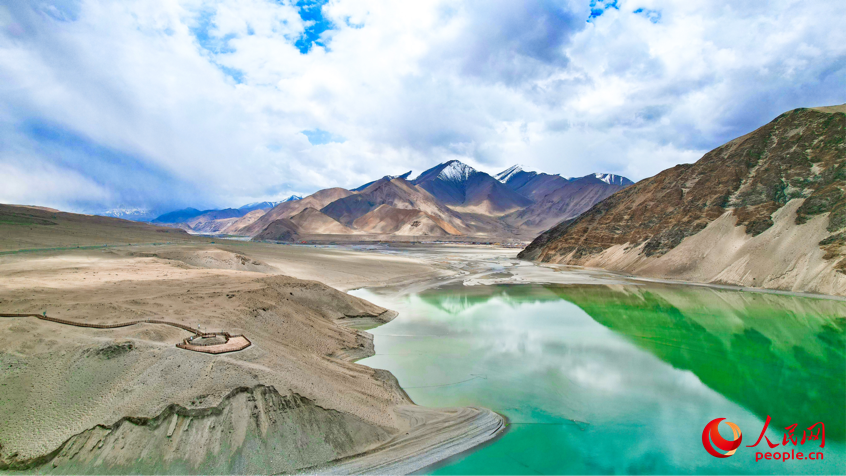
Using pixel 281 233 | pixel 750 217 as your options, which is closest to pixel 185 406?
pixel 750 217

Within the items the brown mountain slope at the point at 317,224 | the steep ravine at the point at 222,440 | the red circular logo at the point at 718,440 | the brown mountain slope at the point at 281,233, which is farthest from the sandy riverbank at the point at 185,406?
the brown mountain slope at the point at 317,224

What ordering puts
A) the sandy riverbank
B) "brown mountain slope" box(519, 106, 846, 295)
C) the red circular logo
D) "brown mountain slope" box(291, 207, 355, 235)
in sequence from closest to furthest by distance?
1. the sandy riverbank
2. the red circular logo
3. "brown mountain slope" box(519, 106, 846, 295)
4. "brown mountain slope" box(291, 207, 355, 235)

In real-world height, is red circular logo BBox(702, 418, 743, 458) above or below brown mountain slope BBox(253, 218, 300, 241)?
below

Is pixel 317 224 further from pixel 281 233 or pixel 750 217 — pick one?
pixel 750 217

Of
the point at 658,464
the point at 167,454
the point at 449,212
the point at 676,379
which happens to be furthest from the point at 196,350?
the point at 449,212

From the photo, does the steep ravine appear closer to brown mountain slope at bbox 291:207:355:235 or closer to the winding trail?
the winding trail

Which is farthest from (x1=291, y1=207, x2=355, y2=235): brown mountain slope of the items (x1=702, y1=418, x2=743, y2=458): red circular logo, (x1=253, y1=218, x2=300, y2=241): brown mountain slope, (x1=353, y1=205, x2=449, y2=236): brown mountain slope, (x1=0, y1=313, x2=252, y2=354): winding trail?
(x1=702, y1=418, x2=743, y2=458): red circular logo

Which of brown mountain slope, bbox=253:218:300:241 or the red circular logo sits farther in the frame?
brown mountain slope, bbox=253:218:300:241

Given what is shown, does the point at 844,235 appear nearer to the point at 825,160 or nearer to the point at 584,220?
the point at 825,160
